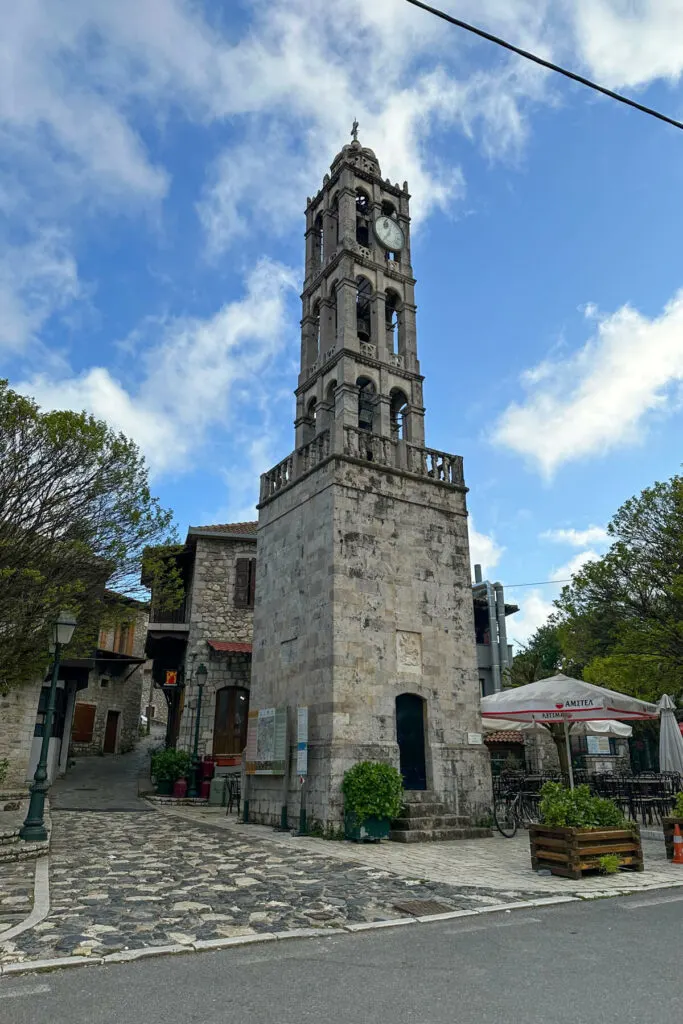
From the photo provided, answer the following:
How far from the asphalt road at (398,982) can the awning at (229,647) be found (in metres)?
15.7

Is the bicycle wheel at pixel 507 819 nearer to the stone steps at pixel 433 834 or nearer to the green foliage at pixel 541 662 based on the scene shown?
the stone steps at pixel 433 834

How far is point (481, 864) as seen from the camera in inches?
355

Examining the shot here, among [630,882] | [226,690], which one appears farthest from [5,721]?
[630,882]

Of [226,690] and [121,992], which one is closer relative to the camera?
[121,992]

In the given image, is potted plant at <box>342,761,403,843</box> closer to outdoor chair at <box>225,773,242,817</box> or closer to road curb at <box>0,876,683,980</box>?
road curb at <box>0,876,683,980</box>

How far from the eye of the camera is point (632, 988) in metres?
4.02

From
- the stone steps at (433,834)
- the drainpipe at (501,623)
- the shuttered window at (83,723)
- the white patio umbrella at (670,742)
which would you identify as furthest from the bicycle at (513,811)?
the shuttered window at (83,723)

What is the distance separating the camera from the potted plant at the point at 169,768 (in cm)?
1862

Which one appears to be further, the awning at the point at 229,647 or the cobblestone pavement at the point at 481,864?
the awning at the point at 229,647

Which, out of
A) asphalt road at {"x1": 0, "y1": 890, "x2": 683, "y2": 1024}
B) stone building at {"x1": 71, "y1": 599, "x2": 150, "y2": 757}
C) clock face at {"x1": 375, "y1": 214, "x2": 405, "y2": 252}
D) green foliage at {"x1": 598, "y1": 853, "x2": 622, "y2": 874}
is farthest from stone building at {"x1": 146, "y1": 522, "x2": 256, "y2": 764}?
asphalt road at {"x1": 0, "y1": 890, "x2": 683, "y2": 1024}

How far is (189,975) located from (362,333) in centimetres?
1598

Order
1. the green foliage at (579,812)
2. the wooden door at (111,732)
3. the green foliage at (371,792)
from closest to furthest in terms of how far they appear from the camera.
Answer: the green foliage at (579,812), the green foliage at (371,792), the wooden door at (111,732)

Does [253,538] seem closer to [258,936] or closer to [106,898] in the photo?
[106,898]

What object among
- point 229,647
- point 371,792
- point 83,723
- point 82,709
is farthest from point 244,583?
point 83,723
